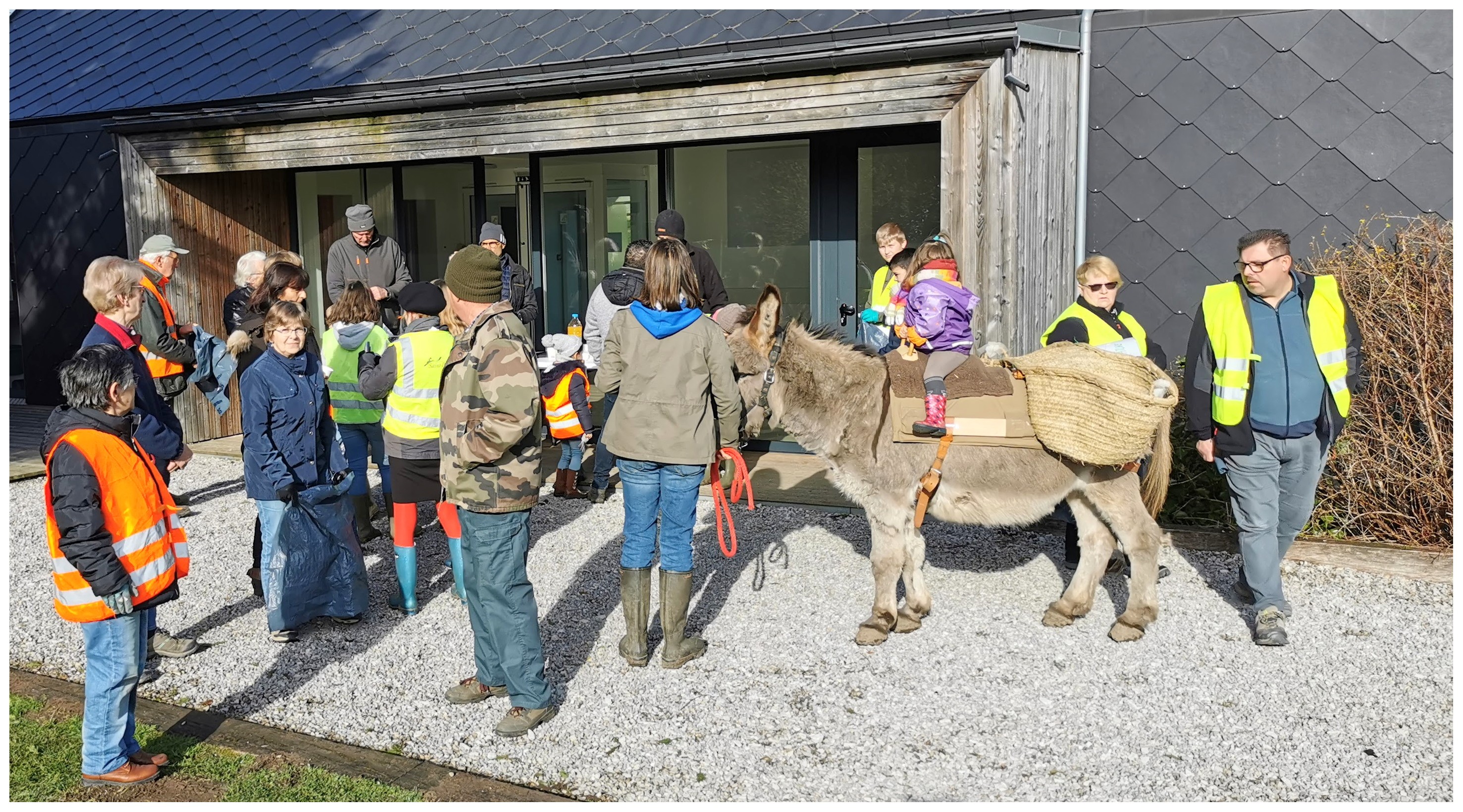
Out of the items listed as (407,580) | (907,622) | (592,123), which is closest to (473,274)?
(407,580)

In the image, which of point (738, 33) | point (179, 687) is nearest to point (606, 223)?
point (738, 33)

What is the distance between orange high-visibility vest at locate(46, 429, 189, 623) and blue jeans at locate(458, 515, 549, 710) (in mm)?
1120

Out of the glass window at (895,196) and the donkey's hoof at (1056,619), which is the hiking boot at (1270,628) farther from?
the glass window at (895,196)

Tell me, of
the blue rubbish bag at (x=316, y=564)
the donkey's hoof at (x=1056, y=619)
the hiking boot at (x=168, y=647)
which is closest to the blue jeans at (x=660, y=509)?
the blue rubbish bag at (x=316, y=564)

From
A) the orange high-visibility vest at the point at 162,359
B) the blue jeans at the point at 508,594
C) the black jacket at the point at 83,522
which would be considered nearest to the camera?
the black jacket at the point at 83,522

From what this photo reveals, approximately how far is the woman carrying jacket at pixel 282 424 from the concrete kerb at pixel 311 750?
94 centimetres

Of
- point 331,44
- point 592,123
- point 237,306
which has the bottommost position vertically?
point 237,306

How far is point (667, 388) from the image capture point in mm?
4762

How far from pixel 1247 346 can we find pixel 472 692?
399cm

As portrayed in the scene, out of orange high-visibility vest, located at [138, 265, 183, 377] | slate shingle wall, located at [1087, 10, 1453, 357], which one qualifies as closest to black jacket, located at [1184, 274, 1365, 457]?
slate shingle wall, located at [1087, 10, 1453, 357]

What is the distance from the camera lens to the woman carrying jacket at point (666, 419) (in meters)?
4.75

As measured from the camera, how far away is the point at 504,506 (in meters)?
4.32

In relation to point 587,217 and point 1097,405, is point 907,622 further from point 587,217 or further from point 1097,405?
point 587,217
